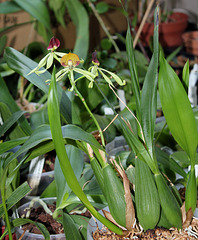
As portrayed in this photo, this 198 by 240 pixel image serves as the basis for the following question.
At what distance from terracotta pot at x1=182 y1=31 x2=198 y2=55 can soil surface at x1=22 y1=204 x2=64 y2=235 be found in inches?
44.8

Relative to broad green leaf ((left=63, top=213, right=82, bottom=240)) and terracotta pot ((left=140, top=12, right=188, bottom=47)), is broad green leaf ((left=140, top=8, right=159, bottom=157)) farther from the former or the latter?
terracotta pot ((left=140, top=12, right=188, bottom=47))

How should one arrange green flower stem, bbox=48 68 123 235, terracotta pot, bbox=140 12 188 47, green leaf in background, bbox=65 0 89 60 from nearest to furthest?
1. green flower stem, bbox=48 68 123 235
2. green leaf in background, bbox=65 0 89 60
3. terracotta pot, bbox=140 12 188 47

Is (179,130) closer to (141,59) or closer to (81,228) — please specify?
(81,228)

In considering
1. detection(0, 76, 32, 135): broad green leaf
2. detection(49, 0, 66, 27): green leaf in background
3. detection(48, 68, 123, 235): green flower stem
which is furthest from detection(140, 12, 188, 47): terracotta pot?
detection(48, 68, 123, 235): green flower stem

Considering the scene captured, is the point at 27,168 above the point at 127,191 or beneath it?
beneath

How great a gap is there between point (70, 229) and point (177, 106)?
242 mm

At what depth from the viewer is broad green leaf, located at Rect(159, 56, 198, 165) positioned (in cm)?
41

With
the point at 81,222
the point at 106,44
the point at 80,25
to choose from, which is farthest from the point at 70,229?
the point at 106,44

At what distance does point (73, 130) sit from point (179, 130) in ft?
0.45

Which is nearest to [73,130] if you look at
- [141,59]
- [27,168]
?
[27,168]

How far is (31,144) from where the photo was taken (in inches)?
15.9

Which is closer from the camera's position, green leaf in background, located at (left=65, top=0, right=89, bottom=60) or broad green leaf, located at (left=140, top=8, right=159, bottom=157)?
broad green leaf, located at (left=140, top=8, right=159, bottom=157)

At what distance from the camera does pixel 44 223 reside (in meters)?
0.58

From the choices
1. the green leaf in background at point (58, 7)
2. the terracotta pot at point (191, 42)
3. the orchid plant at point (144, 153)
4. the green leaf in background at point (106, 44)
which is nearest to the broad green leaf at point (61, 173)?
the orchid plant at point (144, 153)
